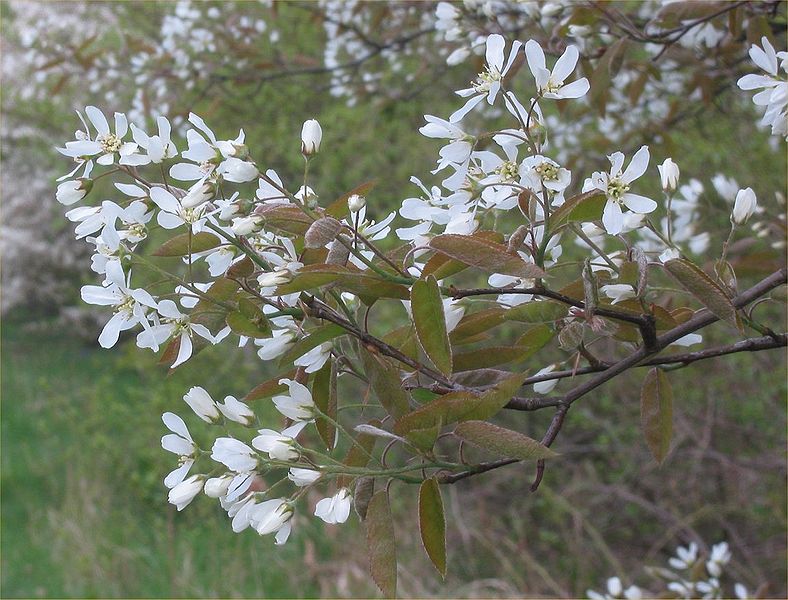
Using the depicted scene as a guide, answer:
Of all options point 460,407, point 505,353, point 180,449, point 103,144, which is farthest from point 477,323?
point 103,144

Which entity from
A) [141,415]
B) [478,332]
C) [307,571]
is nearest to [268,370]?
[141,415]

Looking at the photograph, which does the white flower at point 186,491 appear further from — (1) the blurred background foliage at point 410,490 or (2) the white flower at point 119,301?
(1) the blurred background foliage at point 410,490

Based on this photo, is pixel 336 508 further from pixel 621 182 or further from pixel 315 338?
pixel 621 182

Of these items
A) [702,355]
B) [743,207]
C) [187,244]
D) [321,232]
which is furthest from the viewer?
A: [743,207]

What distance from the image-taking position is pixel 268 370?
5.04m

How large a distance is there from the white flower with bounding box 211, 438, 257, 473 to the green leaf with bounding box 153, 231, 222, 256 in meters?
0.21

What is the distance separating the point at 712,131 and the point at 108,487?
3822 mm

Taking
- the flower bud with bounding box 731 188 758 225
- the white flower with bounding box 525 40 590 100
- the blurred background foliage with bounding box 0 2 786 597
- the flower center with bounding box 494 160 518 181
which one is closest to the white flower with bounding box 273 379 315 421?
the flower center with bounding box 494 160 518 181

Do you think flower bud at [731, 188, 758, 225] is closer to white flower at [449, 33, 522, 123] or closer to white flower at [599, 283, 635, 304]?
white flower at [599, 283, 635, 304]

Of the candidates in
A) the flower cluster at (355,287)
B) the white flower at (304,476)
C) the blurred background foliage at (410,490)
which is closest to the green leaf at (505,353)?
the flower cluster at (355,287)

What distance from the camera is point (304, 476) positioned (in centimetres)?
91

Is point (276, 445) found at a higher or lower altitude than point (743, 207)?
lower

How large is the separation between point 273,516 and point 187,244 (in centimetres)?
31

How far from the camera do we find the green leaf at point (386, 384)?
91 centimetres
